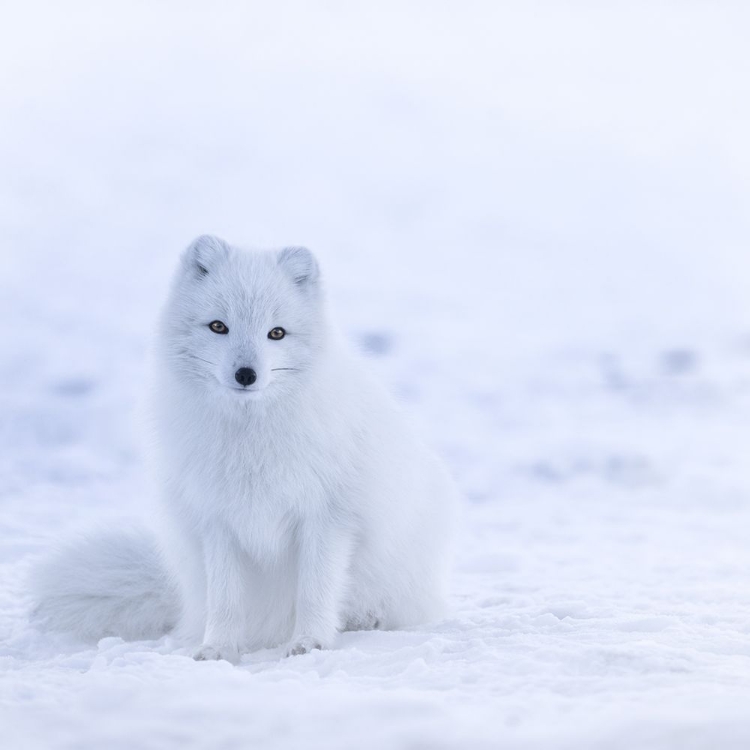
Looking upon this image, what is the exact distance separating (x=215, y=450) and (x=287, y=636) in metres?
0.63

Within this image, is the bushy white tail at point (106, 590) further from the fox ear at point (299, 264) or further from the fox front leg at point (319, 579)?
the fox ear at point (299, 264)

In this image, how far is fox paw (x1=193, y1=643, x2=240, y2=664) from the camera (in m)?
2.76

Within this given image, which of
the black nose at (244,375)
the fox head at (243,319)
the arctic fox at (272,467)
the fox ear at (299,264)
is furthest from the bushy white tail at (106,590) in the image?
the fox ear at (299,264)

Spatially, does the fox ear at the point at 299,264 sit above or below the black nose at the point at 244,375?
above

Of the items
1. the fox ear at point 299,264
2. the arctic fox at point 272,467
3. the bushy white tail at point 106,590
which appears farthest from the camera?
the bushy white tail at point 106,590

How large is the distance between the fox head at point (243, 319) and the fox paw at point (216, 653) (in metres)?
0.72

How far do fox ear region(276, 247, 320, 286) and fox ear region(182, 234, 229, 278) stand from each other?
0.17 metres

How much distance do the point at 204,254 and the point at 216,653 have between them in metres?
1.13

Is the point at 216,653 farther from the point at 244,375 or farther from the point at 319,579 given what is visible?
the point at 244,375

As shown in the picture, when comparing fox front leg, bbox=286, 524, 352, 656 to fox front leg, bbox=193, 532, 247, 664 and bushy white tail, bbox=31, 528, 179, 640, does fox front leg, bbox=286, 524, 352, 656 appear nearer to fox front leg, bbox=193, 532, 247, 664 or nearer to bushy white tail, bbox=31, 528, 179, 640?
fox front leg, bbox=193, 532, 247, 664

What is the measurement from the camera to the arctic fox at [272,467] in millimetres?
2734

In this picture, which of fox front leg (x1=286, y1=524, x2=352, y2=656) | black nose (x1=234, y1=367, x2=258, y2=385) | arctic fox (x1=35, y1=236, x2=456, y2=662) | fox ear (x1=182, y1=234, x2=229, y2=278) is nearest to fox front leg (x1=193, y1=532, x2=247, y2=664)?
arctic fox (x1=35, y1=236, x2=456, y2=662)

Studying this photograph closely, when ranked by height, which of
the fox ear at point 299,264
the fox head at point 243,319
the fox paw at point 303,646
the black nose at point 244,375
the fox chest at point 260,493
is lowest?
the fox paw at point 303,646

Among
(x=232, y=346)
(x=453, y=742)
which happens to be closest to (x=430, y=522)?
(x=232, y=346)
